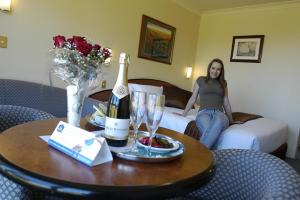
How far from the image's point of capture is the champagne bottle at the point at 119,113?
3.10ft

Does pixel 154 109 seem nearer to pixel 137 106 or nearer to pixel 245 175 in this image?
pixel 137 106

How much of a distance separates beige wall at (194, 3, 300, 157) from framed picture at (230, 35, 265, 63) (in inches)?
3.0

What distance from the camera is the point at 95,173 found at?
0.72 meters

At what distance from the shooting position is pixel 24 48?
2.79 metres

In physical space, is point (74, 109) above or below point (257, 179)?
above

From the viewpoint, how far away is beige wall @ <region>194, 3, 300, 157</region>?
415cm

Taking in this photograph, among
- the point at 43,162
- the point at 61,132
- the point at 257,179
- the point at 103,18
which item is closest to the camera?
the point at 43,162

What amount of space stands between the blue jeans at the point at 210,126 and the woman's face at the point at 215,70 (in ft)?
1.65

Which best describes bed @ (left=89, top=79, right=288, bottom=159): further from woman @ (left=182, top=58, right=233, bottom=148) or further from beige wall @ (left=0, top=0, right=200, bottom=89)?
beige wall @ (left=0, top=0, right=200, bottom=89)

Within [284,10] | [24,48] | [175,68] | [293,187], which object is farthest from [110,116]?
[284,10]

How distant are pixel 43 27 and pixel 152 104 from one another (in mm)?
2435

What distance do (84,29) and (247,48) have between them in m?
2.82

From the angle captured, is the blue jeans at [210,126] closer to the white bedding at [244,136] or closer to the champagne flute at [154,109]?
the white bedding at [244,136]

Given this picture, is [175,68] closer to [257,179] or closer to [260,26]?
[260,26]
